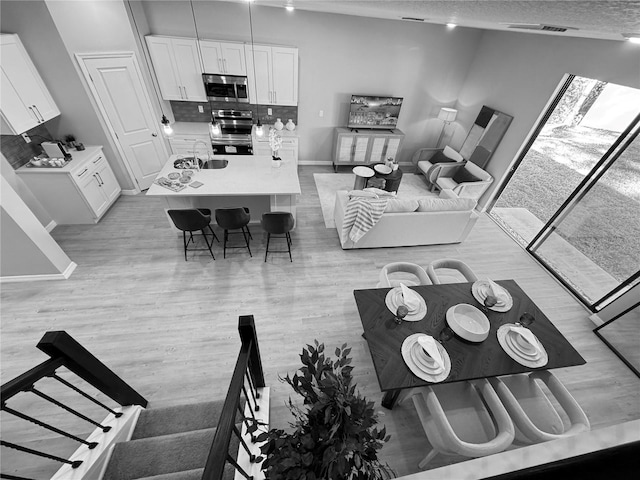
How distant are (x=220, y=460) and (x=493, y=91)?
6415 mm

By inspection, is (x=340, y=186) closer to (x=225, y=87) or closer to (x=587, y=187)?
(x=225, y=87)

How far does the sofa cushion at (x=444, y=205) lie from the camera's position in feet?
12.4

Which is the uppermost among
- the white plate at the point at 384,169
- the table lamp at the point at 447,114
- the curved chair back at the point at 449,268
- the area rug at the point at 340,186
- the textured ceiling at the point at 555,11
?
the textured ceiling at the point at 555,11

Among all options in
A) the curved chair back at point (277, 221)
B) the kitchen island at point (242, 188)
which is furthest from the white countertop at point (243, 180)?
the curved chair back at point (277, 221)

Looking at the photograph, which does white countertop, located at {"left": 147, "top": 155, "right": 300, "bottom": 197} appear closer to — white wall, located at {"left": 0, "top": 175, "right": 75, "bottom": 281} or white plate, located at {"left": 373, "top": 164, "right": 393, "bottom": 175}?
white wall, located at {"left": 0, "top": 175, "right": 75, "bottom": 281}

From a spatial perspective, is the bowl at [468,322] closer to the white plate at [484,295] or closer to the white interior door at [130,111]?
the white plate at [484,295]

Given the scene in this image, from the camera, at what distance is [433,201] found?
3818 mm

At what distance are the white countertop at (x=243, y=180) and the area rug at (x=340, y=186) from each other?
1.20 m

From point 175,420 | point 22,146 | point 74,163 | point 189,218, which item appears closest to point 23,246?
point 74,163

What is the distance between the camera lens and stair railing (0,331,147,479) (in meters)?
1.12

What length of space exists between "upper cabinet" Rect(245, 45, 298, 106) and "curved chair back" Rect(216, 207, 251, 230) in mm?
2772

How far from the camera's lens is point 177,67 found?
4.53 meters

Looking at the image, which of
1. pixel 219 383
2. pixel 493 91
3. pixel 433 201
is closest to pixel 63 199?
pixel 219 383

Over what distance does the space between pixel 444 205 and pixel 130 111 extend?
16.7 feet
